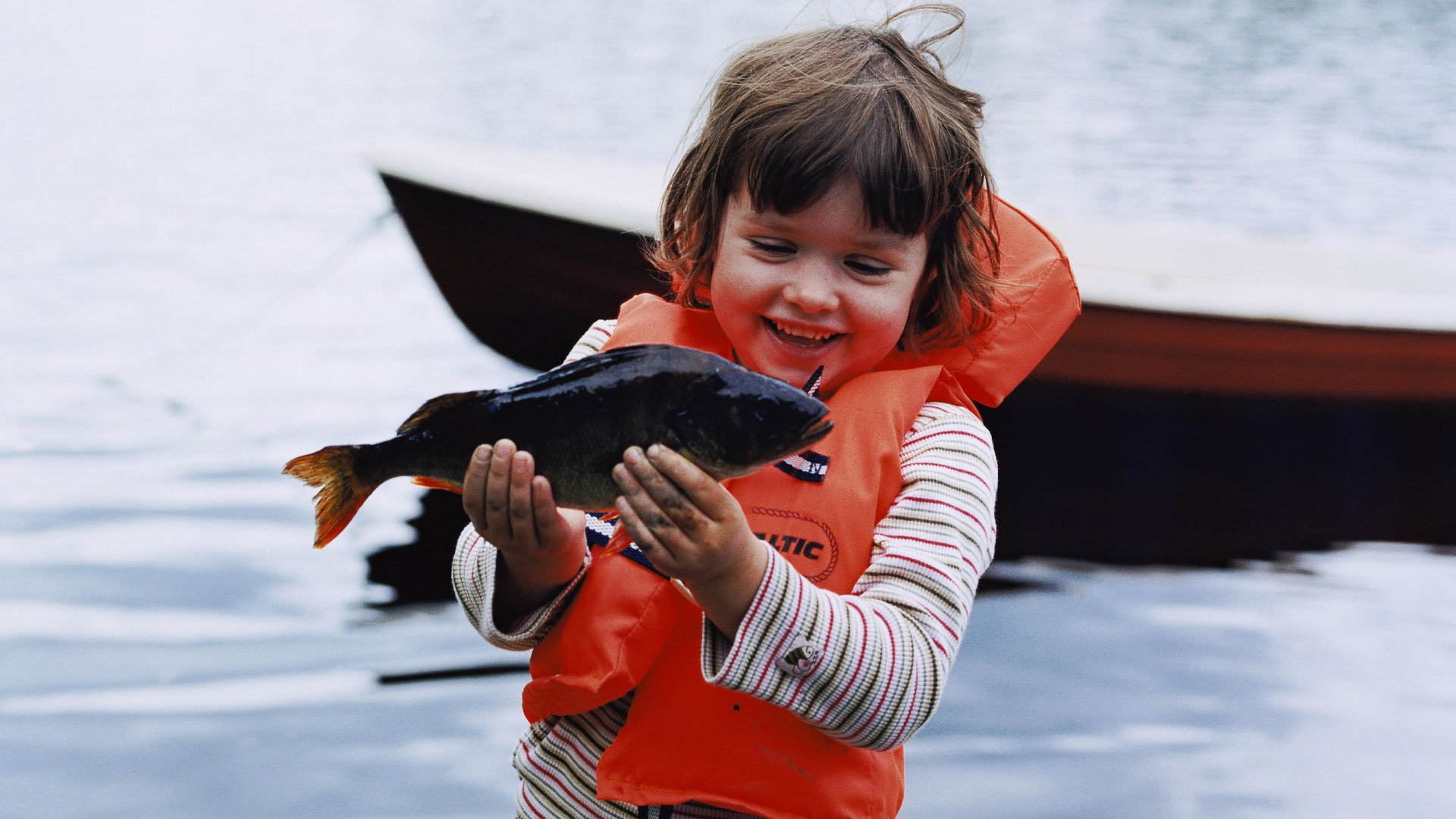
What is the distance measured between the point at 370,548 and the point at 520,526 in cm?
419

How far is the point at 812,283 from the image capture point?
2018 millimetres

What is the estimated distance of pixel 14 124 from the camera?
16125 mm

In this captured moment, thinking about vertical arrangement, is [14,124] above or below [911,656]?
above

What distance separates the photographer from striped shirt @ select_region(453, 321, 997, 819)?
181 cm

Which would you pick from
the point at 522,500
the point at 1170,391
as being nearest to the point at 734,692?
the point at 522,500

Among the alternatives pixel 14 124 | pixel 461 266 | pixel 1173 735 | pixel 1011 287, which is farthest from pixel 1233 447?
pixel 14 124

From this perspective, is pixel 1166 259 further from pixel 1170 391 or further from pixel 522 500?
pixel 522 500

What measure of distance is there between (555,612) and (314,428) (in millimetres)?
5274

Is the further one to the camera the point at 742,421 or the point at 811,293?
the point at 811,293

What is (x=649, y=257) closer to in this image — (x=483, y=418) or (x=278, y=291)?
(x=483, y=418)

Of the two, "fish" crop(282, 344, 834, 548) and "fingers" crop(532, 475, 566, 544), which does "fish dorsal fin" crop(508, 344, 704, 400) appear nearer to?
"fish" crop(282, 344, 834, 548)

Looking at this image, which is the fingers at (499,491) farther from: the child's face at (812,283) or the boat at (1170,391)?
the boat at (1170,391)

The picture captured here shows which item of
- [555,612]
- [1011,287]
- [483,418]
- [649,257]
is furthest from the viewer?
[649,257]

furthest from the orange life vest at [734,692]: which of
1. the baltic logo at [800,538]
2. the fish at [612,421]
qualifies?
the fish at [612,421]
